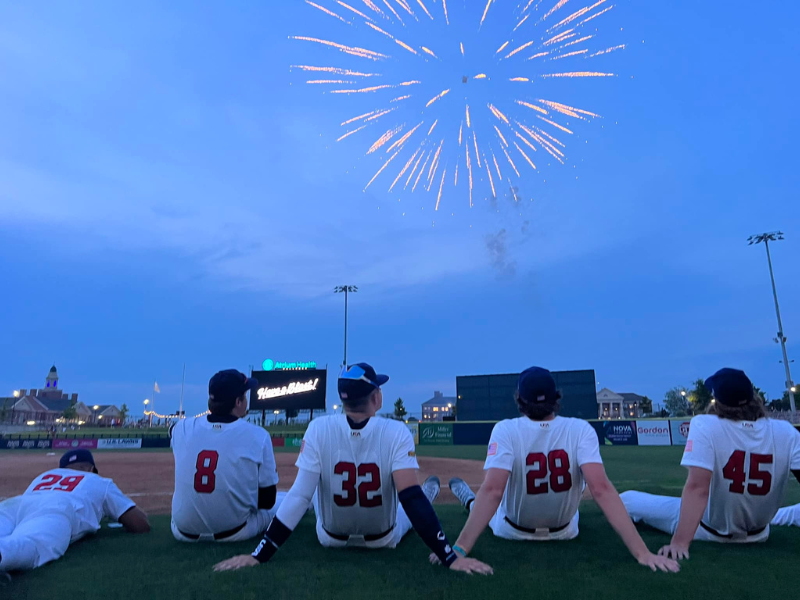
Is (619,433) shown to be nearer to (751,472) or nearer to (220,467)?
(751,472)

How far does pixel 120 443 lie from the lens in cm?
3225

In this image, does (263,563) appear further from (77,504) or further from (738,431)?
(738,431)

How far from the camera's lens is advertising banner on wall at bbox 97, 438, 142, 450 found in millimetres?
31750

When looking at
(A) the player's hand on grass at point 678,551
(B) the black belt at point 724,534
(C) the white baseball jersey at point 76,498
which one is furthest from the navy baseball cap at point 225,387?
(B) the black belt at point 724,534

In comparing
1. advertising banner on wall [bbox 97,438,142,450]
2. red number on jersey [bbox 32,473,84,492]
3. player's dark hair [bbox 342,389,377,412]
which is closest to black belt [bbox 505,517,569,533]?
player's dark hair [bbox 342,389,377,412]

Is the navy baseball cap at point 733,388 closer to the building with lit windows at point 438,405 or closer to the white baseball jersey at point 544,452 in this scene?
the white baseball jersey at point 544,452

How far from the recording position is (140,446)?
106ft

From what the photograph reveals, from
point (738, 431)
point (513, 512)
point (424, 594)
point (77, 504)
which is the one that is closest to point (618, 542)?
point (513, 512)

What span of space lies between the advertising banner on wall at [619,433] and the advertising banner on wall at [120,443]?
28455mm

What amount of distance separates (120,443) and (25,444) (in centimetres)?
637

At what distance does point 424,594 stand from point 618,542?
2.54 meters

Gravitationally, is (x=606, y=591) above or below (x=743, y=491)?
below

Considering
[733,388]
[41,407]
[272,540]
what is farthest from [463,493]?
[41,407]

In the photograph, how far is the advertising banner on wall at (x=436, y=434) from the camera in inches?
1268
